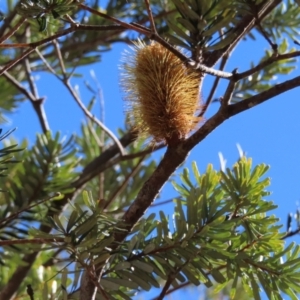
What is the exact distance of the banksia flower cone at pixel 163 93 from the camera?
→ 54 centimetres

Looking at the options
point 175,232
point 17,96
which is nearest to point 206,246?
point 175,232

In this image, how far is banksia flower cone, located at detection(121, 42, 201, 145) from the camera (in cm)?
54

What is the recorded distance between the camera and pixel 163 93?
0.55 metres

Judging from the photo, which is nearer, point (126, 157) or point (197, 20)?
point (197, 20)

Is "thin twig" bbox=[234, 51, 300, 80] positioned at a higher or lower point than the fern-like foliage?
higher

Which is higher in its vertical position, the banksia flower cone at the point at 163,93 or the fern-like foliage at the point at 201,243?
the banksia flower cone at the point at 163,93

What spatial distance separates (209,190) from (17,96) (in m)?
0.79

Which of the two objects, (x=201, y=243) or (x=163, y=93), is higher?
(x=163, y=93)

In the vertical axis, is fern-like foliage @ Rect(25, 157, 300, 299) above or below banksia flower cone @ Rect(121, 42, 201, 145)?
below

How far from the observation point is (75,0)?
0.50 meters

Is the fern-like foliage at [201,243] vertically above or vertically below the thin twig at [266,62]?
below

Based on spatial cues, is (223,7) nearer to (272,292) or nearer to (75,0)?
(75,0)

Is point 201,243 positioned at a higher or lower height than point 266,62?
lower

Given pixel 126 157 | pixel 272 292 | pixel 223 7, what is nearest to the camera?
pixel 223 7
